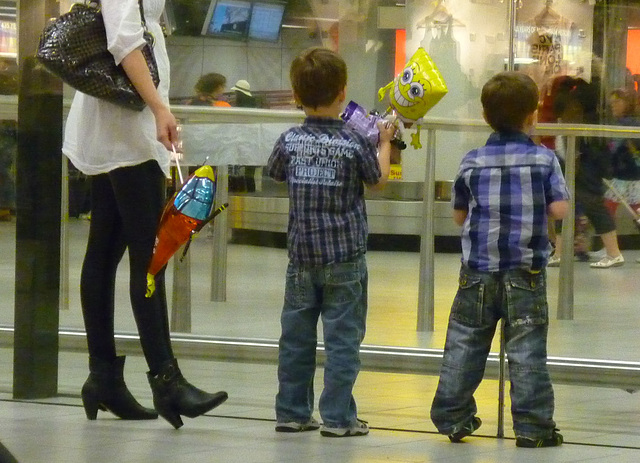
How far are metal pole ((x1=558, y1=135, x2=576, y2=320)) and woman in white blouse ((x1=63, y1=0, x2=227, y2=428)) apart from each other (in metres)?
1.49

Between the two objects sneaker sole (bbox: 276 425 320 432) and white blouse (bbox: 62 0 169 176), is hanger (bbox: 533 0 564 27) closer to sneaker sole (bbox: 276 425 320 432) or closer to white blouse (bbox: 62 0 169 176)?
white blouse (bbox: 62 0 169 176)

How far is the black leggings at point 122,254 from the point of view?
3836 millimetres

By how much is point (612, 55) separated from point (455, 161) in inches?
25.7

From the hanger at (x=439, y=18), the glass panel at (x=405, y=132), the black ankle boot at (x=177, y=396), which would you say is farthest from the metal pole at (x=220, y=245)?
the black ankle boot at (x=177, y=396)

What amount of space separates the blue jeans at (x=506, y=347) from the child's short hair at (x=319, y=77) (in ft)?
2.11

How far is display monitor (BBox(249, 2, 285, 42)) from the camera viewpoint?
4.74m

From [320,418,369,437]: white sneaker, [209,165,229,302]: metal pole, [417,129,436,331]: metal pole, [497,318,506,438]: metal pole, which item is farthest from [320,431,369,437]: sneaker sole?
[209,165,229,302]: metal pole

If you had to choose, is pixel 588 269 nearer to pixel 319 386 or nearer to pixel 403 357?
pixel 403 357

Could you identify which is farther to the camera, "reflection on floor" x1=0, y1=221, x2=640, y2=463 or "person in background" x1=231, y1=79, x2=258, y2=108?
"person in background" x1=231, y1=79, x2=258, y2=108

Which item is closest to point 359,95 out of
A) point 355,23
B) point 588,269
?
point 355,23

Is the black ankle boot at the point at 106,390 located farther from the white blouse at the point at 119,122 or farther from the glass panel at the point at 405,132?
the white blouse at the point at 119,122

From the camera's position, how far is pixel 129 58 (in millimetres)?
3719

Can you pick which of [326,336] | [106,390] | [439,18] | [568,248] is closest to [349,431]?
[326,336]

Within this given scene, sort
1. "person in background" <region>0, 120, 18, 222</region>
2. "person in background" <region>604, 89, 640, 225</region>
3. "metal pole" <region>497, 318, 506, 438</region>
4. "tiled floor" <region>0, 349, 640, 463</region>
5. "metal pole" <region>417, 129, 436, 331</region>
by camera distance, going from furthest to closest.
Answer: "person in background" <region>0, 120, 18, 222</region>
"metal pole" <region>417, 129, 436, 331</region>
"person in background" <region>604, 89, 640, 225</region>
"metal pole" <region>497, 318, 506, 438</region>
"tiled floor" <region>0, 349, 640, 463</region>
